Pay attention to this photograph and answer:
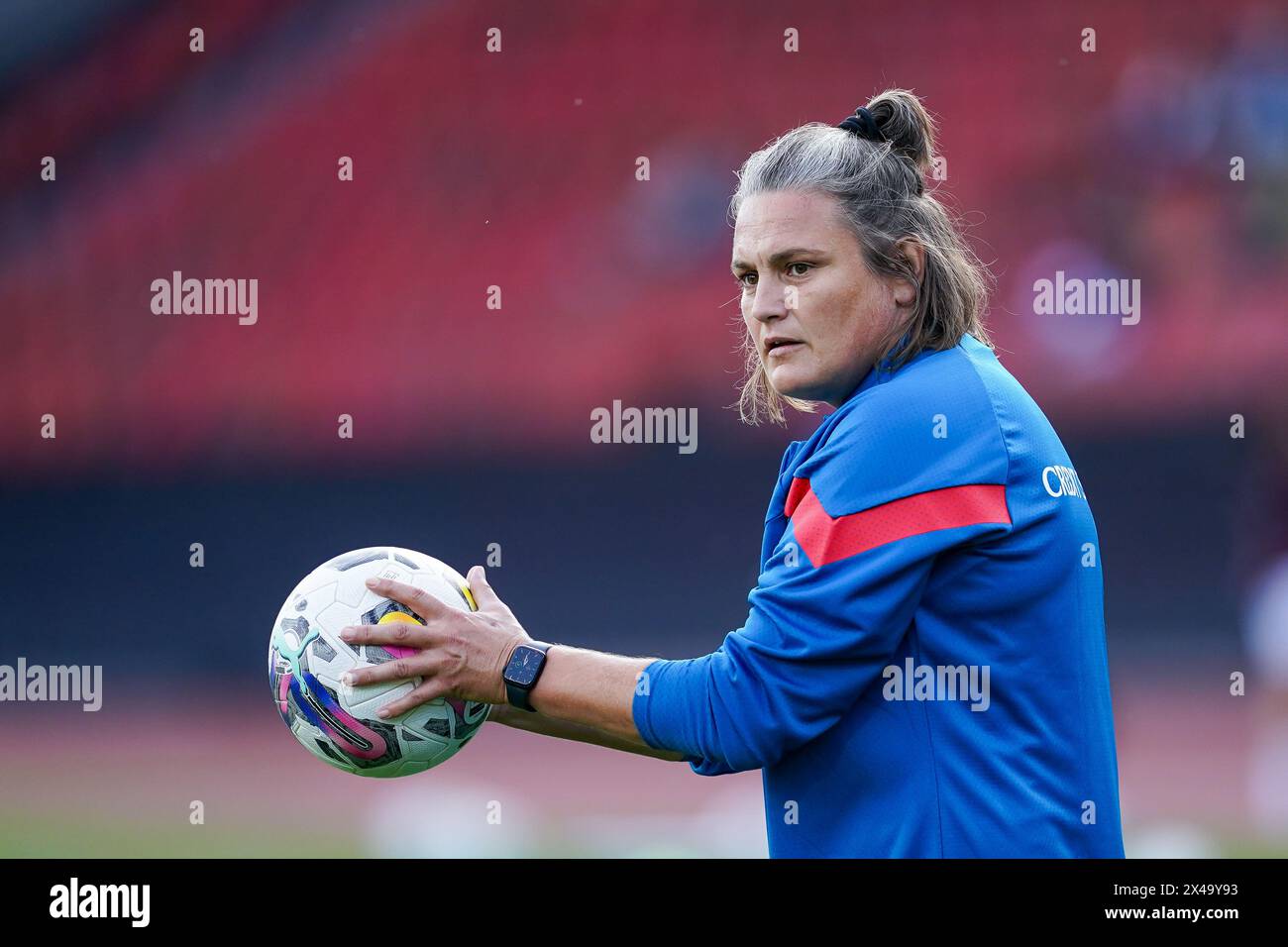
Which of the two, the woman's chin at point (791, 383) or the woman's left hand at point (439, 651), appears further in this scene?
the woman's chin at point (791, 383)

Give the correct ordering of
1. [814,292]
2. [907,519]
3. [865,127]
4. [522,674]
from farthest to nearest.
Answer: [865,127]
[814,292]
[522,674]
[907,519]

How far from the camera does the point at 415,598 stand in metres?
2.53

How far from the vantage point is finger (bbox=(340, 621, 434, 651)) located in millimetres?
2484

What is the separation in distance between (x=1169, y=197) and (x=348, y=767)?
553cm

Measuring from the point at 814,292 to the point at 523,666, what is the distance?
0.90 meters

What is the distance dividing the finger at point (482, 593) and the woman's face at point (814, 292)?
2.36ft

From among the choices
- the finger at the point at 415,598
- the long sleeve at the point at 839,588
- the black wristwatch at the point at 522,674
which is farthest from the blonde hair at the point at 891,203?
the finger at the point at 415,598

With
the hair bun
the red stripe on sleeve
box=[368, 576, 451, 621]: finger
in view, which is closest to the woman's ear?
the hair bun

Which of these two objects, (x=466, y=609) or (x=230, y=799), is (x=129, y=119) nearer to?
(x=230, y=799)

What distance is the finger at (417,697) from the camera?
2.48 metres

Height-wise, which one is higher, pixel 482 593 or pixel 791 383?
pixel 791 383

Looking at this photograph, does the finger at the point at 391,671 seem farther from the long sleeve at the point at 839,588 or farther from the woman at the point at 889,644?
the long sleeve at the point at 839,588

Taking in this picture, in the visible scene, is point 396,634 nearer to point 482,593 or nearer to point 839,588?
point 482,593

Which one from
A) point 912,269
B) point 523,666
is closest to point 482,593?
point 523,666
